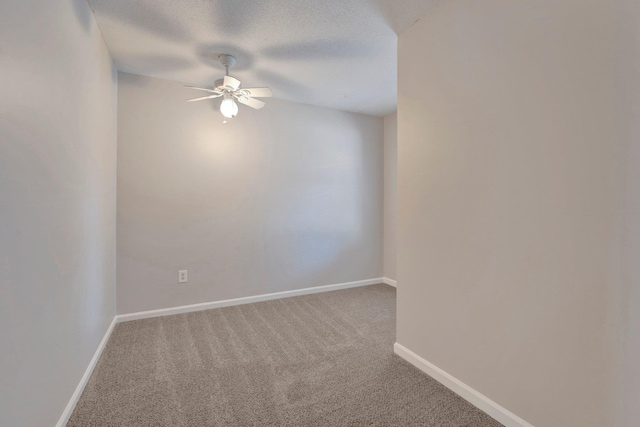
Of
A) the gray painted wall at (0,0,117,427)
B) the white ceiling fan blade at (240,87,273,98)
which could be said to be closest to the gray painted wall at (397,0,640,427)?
the white ceiling fan blade at (240,87,273,98)

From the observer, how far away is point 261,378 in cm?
184

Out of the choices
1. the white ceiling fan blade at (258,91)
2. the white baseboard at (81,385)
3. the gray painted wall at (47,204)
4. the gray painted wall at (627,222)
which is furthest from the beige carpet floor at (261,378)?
the white ceiling fan blade at (258,91)

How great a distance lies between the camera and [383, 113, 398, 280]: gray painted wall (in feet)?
12.9

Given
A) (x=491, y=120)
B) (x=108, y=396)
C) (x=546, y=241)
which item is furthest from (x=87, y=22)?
(x=546, y=241)

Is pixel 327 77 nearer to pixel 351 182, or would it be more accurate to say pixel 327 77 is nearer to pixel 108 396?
pixel 351 182

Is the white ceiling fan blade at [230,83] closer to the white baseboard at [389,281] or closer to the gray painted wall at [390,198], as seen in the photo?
the gray painted wall at [390,198]

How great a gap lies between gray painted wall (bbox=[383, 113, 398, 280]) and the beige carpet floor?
1.34 metres

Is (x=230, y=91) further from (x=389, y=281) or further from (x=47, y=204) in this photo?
(x=389, y=281)

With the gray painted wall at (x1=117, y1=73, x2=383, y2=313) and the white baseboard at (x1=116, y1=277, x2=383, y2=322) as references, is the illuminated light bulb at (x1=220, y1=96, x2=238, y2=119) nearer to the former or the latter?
the gray painted wall at (x1=117, y1=73, x2=383, y2=313)

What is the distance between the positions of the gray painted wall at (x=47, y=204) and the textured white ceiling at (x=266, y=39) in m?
0.33

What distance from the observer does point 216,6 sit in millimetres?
1802

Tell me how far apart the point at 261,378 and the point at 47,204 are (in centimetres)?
147

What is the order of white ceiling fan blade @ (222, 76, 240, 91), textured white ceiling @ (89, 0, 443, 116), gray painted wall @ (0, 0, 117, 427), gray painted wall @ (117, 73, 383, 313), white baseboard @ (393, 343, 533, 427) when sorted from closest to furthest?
gray painted wall @ (0, 0, 117, 427) < white baseboard @ (393, 343, 533, 427) < textured white ceiling @ (89, 0, 443, 116) < white ceiling fan blade @ (222, 76, 240, 91) < gray painted wall @ (117, 73, 383, 313)

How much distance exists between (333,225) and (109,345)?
2.52 metres
